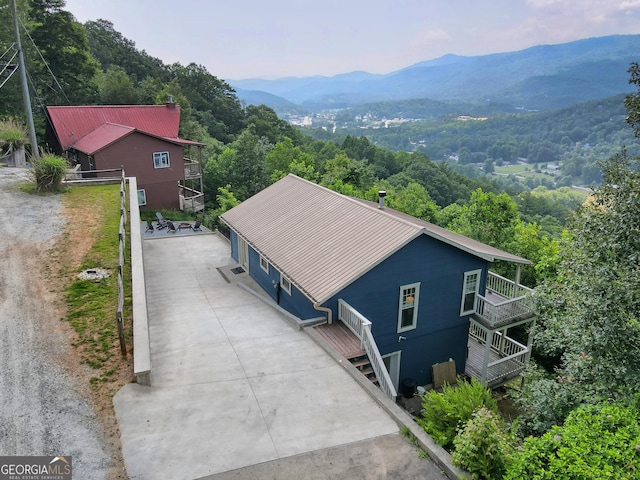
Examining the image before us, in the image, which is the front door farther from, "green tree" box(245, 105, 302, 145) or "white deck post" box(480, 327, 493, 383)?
"green tree" box(245, 105, 302, 145)

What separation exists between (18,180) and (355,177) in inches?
986

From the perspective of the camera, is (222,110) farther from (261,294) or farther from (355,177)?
(261,294)

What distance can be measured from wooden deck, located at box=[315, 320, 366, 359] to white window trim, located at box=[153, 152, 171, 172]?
22303 mm

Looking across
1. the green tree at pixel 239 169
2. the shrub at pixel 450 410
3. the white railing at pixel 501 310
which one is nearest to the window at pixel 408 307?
the white railing at pixel 501 310

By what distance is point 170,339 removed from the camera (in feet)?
36.4

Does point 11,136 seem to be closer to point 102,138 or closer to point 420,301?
point 102,138

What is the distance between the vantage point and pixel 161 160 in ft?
98.0

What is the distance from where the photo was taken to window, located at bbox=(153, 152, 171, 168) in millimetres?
29594

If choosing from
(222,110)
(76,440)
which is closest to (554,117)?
(222,110)

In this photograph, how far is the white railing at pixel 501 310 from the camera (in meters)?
13.4

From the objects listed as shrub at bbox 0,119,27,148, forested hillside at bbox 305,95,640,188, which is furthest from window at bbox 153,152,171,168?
forested hillside at bbox 305,95,640,188

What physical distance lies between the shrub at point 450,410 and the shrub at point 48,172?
16.2 m

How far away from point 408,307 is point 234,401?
20.0 ft

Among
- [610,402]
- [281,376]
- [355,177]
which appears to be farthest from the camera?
[355,177]
